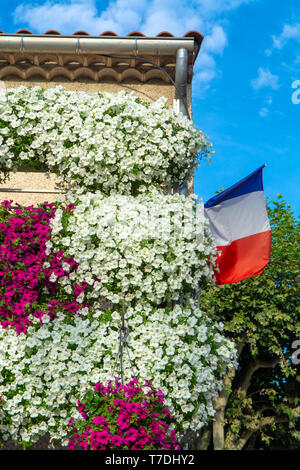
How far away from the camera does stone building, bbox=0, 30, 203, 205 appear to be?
7125 mm

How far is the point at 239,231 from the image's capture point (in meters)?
6.15

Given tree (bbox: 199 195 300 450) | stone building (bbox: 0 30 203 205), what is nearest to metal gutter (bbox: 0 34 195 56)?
stone building (bbox: 0 30 203 205)

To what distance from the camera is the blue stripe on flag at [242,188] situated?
6.12m

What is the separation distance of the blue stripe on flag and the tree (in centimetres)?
476

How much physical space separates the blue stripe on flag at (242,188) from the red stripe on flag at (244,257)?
535 millimetres

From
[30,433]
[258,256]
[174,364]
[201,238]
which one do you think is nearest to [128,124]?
[201,238]

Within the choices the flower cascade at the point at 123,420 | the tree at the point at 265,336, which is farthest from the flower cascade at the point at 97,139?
the tree at the point at 265,336

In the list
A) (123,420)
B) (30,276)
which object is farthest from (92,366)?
(30,276)

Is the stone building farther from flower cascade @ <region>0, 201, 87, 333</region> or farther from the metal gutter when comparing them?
flower cascade @ <region>0, 201, 87, 333</region>

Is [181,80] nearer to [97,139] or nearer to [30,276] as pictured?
[97,139]
